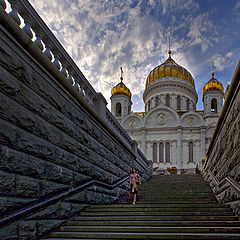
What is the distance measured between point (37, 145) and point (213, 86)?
3793 centimetres

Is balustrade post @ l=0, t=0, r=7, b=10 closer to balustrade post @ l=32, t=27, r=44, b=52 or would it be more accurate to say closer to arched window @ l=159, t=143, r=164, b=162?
balustrade post @ l=32, t=27, r=44, b=52

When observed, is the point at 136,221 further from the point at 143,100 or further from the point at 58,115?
the point at 143,100

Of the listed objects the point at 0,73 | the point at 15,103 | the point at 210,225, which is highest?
the point at 0,73

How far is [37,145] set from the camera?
4602 mm

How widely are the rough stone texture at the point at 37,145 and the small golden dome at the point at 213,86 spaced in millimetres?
35255

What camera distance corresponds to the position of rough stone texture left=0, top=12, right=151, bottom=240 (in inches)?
154

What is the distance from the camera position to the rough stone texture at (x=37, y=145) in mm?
3914

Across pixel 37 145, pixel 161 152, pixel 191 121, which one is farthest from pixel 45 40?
pixel 191 121

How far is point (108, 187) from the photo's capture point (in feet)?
26.8

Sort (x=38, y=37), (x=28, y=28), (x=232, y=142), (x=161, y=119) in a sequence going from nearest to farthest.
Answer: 1. (x=28, y=28)
2. (x=38, y=37)
3. (x=232, y=142)
4. (x=161, y=119)

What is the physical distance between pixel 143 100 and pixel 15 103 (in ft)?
140

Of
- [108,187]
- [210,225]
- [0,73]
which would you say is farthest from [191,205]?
[0,73]

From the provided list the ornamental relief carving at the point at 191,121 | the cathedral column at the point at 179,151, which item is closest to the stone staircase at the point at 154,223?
the cathedral column at the point at 179,151

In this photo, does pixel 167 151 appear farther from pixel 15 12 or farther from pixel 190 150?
pixel 15 12
